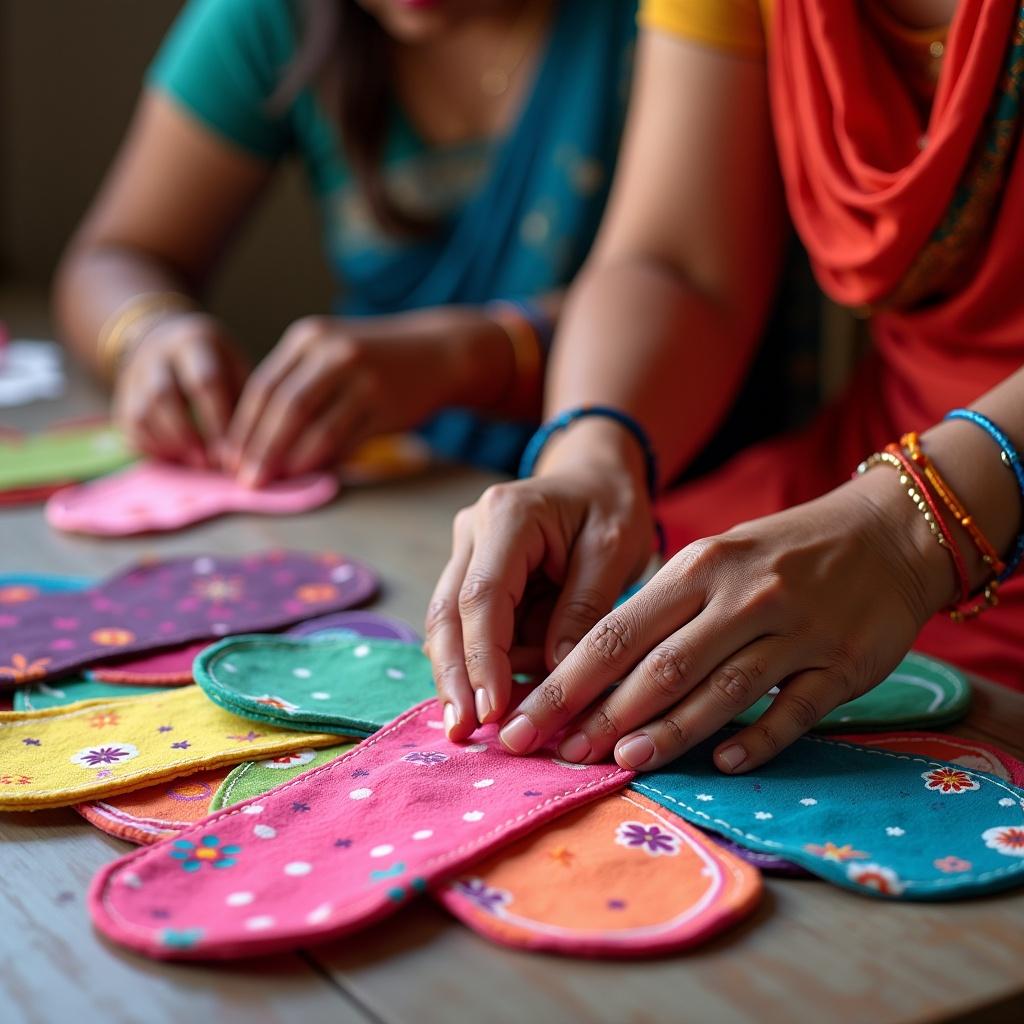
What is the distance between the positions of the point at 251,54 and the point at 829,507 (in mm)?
1058

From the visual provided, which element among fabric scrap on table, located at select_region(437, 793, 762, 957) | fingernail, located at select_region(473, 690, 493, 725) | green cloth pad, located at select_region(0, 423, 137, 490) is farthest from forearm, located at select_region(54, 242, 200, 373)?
fabric scrap on table, located at select_region(437, 793, 762, 957)

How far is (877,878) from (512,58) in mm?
1150

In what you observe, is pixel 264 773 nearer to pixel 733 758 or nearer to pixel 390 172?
pixel 733 758

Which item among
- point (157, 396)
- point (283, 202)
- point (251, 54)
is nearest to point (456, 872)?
point (157, 396)

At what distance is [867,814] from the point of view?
0.53 metres

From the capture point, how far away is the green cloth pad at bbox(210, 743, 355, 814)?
563 millimetres

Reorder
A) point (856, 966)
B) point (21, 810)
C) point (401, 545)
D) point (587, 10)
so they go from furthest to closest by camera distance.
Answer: point (587, 10), point (401, 545), point (21, 810), point (856, 966)

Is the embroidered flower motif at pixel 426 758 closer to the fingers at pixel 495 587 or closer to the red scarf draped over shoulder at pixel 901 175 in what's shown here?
the fingers at pixel 495 587

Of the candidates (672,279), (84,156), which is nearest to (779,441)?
(672,279)

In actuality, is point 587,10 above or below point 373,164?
above

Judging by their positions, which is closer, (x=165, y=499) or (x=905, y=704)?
(x=905, y=704)

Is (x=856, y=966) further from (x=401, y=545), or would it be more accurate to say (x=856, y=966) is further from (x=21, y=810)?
(x=401, y=545)

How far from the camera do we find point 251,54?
1.46 metres

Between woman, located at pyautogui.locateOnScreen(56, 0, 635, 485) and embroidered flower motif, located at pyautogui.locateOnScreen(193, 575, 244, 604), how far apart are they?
352mm
